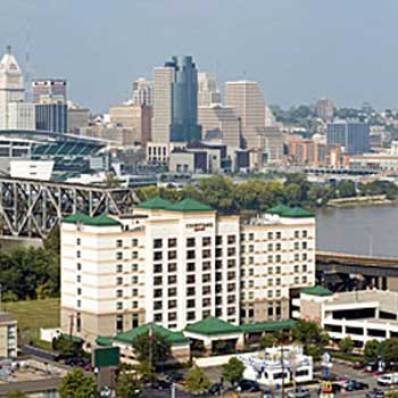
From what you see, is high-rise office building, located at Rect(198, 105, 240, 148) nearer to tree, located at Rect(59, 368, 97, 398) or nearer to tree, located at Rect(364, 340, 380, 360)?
tree, located at Rect(364, 340, 380, 360)

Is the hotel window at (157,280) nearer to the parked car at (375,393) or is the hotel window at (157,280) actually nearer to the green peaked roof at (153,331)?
the green peaked roof at (153,331)

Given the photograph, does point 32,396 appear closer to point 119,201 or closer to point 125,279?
point 125,279

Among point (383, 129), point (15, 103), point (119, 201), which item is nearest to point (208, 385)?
point (119, 201)

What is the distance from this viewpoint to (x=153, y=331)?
36.8 feet

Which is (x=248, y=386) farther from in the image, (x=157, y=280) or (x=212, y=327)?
(x=157, y=280)

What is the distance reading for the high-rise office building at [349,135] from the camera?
181 ft

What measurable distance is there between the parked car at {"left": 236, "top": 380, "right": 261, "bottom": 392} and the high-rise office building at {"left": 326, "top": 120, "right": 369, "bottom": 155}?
1752 inches

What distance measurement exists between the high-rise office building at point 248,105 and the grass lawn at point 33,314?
124 ft

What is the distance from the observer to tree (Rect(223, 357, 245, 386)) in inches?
416

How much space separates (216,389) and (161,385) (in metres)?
0.46

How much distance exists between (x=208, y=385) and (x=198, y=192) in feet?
66.2

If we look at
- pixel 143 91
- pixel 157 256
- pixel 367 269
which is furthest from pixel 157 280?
pixel 143 91

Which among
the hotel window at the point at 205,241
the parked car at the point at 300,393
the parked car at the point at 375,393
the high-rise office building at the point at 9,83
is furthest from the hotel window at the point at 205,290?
the high-rise office building at the point at 9,83

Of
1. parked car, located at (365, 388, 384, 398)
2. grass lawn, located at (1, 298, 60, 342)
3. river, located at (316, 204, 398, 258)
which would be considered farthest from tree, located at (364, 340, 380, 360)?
river, located at (316, 204, 398, 258)
